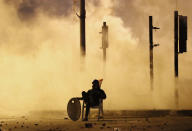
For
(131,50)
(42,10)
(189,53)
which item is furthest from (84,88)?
(189,53)

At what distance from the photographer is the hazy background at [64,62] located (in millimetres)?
27906

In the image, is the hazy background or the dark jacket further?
the hazy background

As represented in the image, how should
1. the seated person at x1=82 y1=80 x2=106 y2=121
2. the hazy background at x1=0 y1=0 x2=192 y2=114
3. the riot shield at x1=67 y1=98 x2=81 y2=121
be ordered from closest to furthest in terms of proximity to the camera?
the seated person at x1=82 y1=80 x2=106 y2=121 < the riot shield at x1=67 y1=98 x2=81 y2=121 < the hazy background at x1=0 y1=0 x2=192 y2=114

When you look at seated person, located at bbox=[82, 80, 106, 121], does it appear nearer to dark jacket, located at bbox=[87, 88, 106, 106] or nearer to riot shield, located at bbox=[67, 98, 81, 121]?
dark jacket, located at bbox=[87, 88, 106, 106]

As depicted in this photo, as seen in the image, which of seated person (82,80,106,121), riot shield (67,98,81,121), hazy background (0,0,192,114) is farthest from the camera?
hazy background (0,0,192,114)

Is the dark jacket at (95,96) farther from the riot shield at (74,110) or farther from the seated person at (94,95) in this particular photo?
the riot shield at (74,110)

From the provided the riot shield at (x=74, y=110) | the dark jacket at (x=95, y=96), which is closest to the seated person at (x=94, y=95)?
the dark jacket at (x=95, y=96)

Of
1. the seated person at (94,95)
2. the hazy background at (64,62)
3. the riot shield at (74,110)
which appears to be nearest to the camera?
the seated person at (94,95)

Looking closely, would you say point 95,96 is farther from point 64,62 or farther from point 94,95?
point 64,62

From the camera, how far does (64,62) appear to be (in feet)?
101

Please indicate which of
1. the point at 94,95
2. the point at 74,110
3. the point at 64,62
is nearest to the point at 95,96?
the point at 94,95

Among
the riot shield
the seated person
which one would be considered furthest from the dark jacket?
the riot shield

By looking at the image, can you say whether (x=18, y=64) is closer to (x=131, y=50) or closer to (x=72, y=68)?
(x=72, y=68)

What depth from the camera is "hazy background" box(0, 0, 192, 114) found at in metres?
27.9
